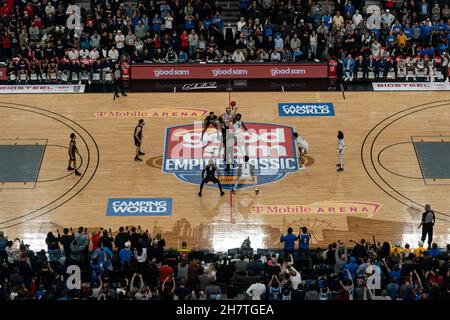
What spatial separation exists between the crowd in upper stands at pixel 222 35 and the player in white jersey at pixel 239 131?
21.3ft

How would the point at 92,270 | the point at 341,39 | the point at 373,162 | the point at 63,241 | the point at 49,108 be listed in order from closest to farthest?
the point at 92,270 < the point at 63,241 < the point at 373,162 < the point at 49,108 < the point at 341,39

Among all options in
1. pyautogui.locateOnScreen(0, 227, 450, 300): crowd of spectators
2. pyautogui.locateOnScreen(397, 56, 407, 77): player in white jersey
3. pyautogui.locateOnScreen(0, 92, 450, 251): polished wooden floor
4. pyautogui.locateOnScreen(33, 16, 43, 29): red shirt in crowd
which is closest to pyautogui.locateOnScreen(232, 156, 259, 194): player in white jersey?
pyautogui.locateOnScreen(0, 92, 450, 251): polished wooden floor

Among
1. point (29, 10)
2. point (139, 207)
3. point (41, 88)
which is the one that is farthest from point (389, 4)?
point (139, 207)

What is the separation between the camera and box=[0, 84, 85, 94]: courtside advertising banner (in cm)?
4112

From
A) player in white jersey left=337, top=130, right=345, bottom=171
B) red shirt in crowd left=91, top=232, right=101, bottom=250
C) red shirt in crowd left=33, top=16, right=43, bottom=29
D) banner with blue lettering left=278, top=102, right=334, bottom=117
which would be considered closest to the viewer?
red shirt in crowd left=91, top=232, right=101, bottom=250

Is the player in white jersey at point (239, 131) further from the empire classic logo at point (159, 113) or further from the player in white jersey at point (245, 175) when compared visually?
the empire classic logo at point (159, 113)

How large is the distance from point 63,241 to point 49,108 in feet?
41.1

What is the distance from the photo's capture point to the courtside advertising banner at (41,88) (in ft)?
135

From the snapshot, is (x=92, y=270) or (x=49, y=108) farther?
(x=49, y=108)

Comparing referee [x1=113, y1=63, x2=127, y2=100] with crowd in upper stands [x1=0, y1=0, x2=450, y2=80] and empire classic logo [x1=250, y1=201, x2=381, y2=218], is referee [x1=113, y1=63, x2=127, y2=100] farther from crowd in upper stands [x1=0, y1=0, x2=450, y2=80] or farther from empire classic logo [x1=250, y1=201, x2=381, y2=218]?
empire classic logo [x1=250, y1=201, x2=381, y2=218]

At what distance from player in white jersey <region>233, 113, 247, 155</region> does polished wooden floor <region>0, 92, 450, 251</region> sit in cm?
192
